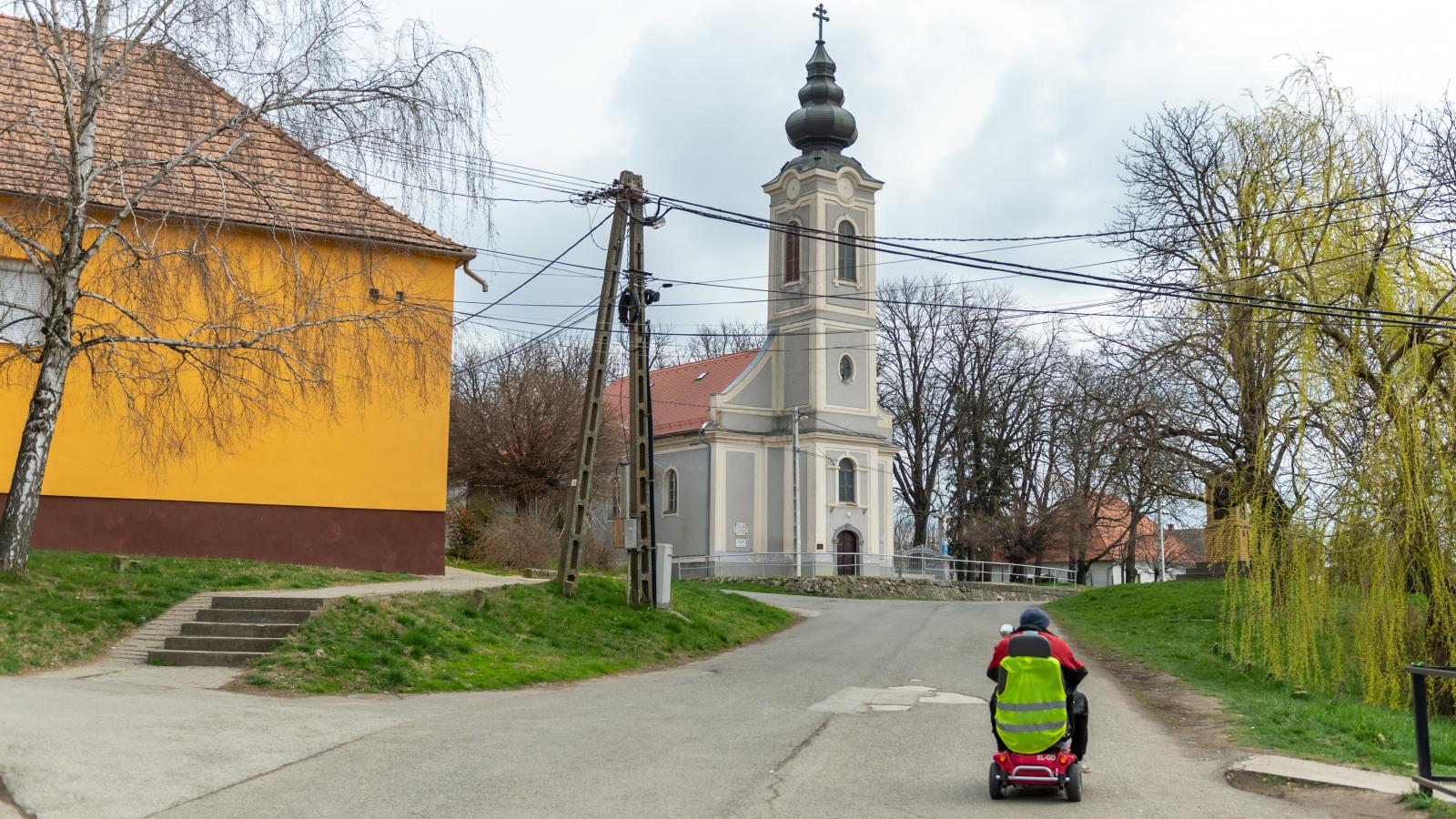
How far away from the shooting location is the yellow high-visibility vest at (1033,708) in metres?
8.35

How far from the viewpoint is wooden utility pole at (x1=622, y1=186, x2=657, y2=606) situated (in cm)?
2031

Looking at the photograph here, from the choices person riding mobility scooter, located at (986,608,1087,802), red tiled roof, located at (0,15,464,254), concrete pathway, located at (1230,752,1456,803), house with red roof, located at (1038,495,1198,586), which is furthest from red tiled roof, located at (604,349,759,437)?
person riding mobility scooter, located at (986,608,1087,802)

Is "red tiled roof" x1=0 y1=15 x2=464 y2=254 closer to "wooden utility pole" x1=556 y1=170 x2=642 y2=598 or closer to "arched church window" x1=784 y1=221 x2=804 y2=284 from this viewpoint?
A: "wooden utility pole" x1=556 y1=170 x2=642 y2=598

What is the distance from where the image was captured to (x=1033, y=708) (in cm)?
838

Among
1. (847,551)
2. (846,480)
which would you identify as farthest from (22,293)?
(847,551)

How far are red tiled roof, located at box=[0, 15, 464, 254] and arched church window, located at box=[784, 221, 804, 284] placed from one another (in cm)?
3466

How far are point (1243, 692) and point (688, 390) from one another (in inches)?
1544

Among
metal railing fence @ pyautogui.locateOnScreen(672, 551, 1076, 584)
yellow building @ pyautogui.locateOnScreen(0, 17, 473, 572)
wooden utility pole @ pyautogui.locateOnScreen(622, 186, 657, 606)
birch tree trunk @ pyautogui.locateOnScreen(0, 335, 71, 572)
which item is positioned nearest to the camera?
yellow building @ pyautogui.locateOnScreen(0, 17, 473, 572)

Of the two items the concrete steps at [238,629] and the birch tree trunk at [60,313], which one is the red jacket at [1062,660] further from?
the birch tree trunk at [60,313]

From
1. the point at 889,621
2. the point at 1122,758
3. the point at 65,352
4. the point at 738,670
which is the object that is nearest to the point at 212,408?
the point at 65,352

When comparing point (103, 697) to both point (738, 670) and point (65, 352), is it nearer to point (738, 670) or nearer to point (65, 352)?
point (65, 352)

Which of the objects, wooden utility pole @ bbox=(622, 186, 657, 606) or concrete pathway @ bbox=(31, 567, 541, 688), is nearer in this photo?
concrete pathway @ bbox=(31, 567, 541, 688)

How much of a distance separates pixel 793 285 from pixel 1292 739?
3870cm

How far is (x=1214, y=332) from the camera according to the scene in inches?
723
